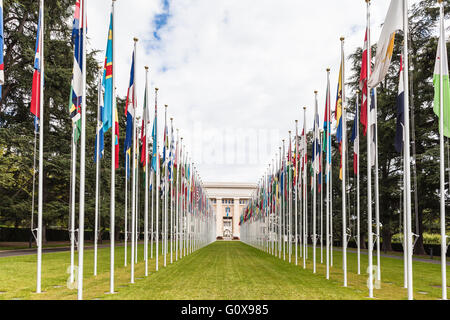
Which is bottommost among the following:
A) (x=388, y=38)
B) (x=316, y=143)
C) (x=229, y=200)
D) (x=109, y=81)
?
(x=229, y=200)

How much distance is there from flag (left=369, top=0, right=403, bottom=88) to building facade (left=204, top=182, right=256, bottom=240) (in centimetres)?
13283

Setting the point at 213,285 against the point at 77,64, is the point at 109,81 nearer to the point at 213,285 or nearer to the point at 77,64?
the point at 77,64

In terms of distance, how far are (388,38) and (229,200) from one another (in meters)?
144

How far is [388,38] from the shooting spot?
13.2 meters

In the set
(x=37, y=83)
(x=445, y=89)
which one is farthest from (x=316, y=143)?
(x=37, y=83)

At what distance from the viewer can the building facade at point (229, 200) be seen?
492ft

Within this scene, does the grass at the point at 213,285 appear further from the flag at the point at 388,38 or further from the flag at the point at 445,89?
the flag at the point at 388,38

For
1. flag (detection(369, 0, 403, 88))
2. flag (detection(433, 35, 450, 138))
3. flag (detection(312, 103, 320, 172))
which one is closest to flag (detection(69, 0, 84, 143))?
flag (detection(369, 0, 403, 88))

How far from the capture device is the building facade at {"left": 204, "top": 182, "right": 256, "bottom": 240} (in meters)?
150

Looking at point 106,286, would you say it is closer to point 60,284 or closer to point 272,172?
point 60,284

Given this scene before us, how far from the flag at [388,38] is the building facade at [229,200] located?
133 m

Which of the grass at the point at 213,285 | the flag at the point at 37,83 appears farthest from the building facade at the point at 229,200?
the flag at the point at 37,83

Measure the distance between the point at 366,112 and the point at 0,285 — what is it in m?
14.6
